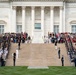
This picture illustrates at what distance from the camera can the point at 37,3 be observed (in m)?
60.6

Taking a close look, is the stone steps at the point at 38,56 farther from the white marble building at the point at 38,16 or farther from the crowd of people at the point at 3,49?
the white marble building at the point at 38,16

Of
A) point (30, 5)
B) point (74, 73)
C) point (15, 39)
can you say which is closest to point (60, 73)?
point (74, 73)

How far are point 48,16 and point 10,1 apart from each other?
6.82 meters

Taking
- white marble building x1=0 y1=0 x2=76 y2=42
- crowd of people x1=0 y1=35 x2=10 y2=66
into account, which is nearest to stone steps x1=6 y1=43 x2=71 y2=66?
crowd of people x1=0 y1=35 x2=10 y2=66

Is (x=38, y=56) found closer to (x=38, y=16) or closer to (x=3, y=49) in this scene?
(x=3, y=49)

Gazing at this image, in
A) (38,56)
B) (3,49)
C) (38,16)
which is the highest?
(38,16)

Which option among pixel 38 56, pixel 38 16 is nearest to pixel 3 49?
pixel 38 56

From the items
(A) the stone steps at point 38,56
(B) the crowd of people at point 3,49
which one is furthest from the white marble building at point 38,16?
(B) the crowd of people at point 3,49

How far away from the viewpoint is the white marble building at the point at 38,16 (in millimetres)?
60281

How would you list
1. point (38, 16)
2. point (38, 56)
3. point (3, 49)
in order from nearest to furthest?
point (3, 49)
point (38, 56)
point (38, 16)

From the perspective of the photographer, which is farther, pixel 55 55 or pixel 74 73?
pixel 55 55

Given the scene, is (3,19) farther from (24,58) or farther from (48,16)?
(24,58)

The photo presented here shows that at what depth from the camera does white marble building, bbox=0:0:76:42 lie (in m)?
60.3

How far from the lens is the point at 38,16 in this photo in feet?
201
